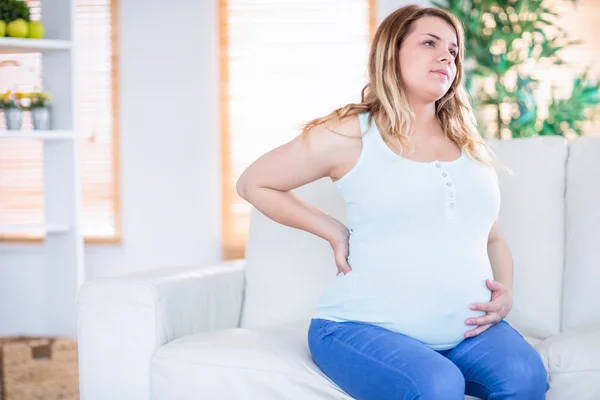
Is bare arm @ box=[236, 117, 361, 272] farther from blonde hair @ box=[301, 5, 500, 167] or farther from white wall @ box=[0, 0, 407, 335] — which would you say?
white wall @ box=[0, 0, 407, 335]

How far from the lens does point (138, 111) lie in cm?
468

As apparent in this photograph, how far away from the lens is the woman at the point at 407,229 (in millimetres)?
1503

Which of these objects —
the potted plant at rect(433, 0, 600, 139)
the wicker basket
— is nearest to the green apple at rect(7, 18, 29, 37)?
the wicker basket

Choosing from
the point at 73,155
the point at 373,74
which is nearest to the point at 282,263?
the point at 373,74

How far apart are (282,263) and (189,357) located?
0.50m

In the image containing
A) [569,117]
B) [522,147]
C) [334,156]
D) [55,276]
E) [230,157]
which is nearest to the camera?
[334,156]

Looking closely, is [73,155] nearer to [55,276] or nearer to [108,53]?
[55,276]

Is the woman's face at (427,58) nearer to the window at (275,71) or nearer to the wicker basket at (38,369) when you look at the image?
the wicker basket at (38,369)

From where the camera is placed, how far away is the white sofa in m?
1.69

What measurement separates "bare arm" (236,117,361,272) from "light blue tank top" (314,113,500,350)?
0.14 feet

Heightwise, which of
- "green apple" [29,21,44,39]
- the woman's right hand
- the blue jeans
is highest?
"green apple" [29,21,44,39]

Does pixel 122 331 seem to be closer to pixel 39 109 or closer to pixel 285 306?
pixel 285 306

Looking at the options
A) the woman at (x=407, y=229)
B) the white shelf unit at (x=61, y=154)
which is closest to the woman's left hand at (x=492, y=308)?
the woman at (x=407, y=229)

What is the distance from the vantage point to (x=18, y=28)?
3.61m
